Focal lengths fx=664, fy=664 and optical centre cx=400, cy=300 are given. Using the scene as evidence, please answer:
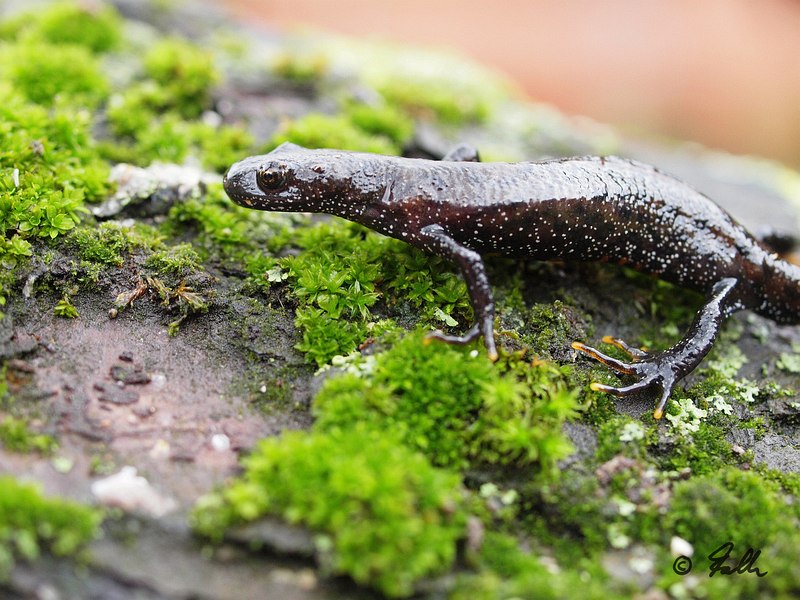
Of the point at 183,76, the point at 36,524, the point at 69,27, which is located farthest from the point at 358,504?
the point at 69,27

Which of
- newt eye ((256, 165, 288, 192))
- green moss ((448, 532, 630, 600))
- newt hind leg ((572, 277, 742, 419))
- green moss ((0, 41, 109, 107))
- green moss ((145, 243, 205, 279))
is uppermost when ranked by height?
newt eye ((256, 165, 288, 192))

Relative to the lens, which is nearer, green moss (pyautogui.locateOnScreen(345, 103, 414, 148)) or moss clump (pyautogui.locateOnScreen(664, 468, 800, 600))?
moss clump (pyautogui.locateOnScreen(664, 468, 800, 600))

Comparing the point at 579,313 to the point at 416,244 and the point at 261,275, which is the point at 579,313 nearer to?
the point at 416,244

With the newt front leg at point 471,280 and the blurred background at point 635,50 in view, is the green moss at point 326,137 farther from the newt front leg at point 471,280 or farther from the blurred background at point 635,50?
the blurred background at point 635,50

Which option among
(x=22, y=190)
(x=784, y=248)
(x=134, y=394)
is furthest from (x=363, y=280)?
(x=784, y=248)

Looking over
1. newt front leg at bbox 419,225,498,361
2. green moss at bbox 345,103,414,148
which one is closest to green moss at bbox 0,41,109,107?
green moss at bbox 345,103,414,148

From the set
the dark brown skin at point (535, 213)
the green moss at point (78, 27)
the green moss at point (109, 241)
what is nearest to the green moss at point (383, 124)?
the dark brown skin at point (535, 213)
